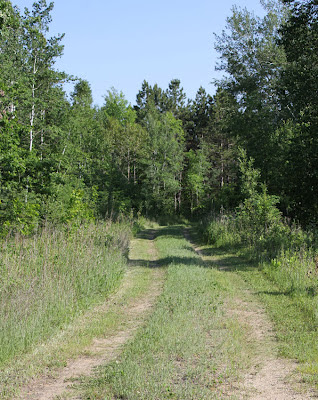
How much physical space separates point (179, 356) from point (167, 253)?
1073cm

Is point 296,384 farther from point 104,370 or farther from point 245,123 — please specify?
point 245,123

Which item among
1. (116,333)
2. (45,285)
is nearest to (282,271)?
(116,333)

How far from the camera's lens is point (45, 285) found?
789cm

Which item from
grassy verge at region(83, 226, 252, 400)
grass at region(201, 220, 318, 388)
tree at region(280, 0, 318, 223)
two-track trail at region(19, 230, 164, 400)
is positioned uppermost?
tree at region(280, 0, 318, 223)

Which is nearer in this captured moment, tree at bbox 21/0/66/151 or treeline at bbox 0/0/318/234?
treeline at bbox 0/0/318/234

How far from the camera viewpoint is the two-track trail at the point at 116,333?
4.97 metres

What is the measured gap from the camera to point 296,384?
497 centimetres

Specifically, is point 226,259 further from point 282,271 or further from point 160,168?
point 160,168

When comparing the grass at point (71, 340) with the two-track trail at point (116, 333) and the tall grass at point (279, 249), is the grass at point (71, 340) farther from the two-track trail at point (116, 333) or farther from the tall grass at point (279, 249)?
the tall grass at point (279, 249)

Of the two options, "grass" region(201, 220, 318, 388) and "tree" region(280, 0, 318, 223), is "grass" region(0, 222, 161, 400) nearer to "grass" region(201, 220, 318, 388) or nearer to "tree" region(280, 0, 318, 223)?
"grass" region(201, 220, 318, 388)

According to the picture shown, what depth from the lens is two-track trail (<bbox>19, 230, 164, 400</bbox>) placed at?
4968 millimetres

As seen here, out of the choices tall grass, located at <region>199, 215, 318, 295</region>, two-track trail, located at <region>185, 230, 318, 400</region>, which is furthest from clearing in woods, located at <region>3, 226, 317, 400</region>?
tall grass, located at <region>199, 215, 318, 295</region>

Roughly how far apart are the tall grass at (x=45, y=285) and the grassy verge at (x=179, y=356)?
155 cm

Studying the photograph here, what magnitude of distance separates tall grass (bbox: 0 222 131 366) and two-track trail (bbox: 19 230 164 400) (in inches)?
21.5
